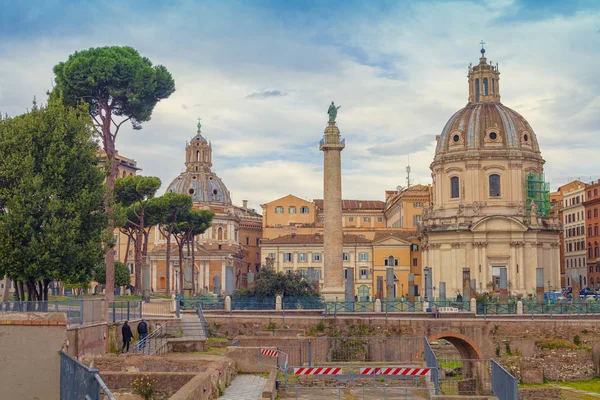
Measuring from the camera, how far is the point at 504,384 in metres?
18.5

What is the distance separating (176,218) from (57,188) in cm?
5130

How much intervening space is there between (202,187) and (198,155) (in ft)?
21.7

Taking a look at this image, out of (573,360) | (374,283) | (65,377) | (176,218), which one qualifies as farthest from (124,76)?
(374,283)

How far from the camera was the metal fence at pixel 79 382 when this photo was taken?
394 inches

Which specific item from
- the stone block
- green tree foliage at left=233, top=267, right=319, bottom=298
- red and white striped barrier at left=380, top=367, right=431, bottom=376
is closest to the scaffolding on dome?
green tree foliage at left=233, top=267, right=319, bottom=298

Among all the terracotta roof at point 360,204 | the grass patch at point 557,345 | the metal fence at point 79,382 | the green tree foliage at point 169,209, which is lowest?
the grass patch at point 557,345

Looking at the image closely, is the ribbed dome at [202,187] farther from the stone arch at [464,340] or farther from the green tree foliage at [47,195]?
the green tree foliage at [47,195]

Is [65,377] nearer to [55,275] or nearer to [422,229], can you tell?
[55,275]

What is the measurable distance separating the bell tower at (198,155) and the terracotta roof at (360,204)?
78.9 ft

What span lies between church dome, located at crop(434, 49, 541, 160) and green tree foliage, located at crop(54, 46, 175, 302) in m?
41.5

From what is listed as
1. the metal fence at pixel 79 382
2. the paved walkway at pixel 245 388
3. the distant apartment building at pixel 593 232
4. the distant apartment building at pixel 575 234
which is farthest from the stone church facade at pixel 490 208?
the metal fence at pixel 79 382

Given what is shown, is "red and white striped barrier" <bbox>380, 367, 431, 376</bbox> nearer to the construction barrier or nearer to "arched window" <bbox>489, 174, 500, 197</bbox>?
the construction barrier

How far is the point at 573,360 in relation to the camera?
4012 centimetres

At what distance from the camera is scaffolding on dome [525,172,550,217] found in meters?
78.5
